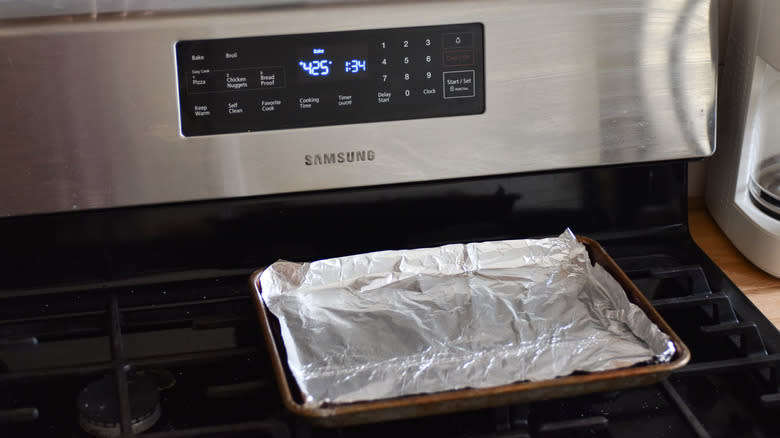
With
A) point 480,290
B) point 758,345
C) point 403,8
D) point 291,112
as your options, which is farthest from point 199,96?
point 758,345

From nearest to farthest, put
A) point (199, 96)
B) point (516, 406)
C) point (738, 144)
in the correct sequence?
point (516, 406) < point (199, 96) < point (738, 144)

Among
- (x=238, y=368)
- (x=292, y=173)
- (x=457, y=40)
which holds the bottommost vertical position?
(x=238, y=368)

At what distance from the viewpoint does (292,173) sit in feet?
2.24

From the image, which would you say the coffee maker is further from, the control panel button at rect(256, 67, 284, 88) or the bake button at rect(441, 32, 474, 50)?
the control panel button at rect(256, 67, 284, 88)

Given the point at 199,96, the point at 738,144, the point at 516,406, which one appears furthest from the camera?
the point at 738,144

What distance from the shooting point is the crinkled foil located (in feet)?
1.96

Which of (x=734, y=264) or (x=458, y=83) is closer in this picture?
(x=458, y=83)

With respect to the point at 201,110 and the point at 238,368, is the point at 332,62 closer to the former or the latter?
the point at 201,110

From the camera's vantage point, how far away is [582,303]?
690 mm

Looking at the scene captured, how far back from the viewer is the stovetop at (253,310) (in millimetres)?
584

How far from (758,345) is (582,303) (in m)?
0.14

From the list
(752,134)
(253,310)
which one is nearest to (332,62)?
(253,310)

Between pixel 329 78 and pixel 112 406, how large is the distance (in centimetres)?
31

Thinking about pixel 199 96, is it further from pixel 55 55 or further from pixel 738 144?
pixel 738 144
